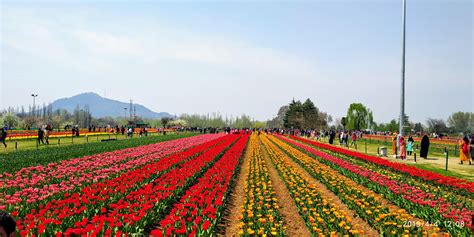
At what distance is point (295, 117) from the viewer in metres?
106

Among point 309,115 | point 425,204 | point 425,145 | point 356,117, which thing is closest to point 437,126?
point 356,117

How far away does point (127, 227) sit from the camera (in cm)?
674

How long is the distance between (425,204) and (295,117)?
3844 inches

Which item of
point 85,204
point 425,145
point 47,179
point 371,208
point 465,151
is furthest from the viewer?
point 425,145

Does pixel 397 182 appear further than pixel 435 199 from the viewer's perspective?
Yes

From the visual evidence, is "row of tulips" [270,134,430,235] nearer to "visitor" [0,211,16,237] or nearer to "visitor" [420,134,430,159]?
"visitor" [0,211,16,237]

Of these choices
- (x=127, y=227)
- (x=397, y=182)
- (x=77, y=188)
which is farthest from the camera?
(x=397, y=182)

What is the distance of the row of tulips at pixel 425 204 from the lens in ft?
26.1

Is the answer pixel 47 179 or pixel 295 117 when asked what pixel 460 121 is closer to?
pixel 295 117

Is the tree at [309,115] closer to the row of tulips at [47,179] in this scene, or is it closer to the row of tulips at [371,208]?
the row of tulips at [371,208]

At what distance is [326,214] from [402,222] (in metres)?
1.85

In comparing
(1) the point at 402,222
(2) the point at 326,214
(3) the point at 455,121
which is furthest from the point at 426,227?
(3) the point at 455,121

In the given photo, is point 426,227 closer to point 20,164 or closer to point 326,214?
point 326,214

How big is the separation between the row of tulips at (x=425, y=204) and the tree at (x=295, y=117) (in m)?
89.5
